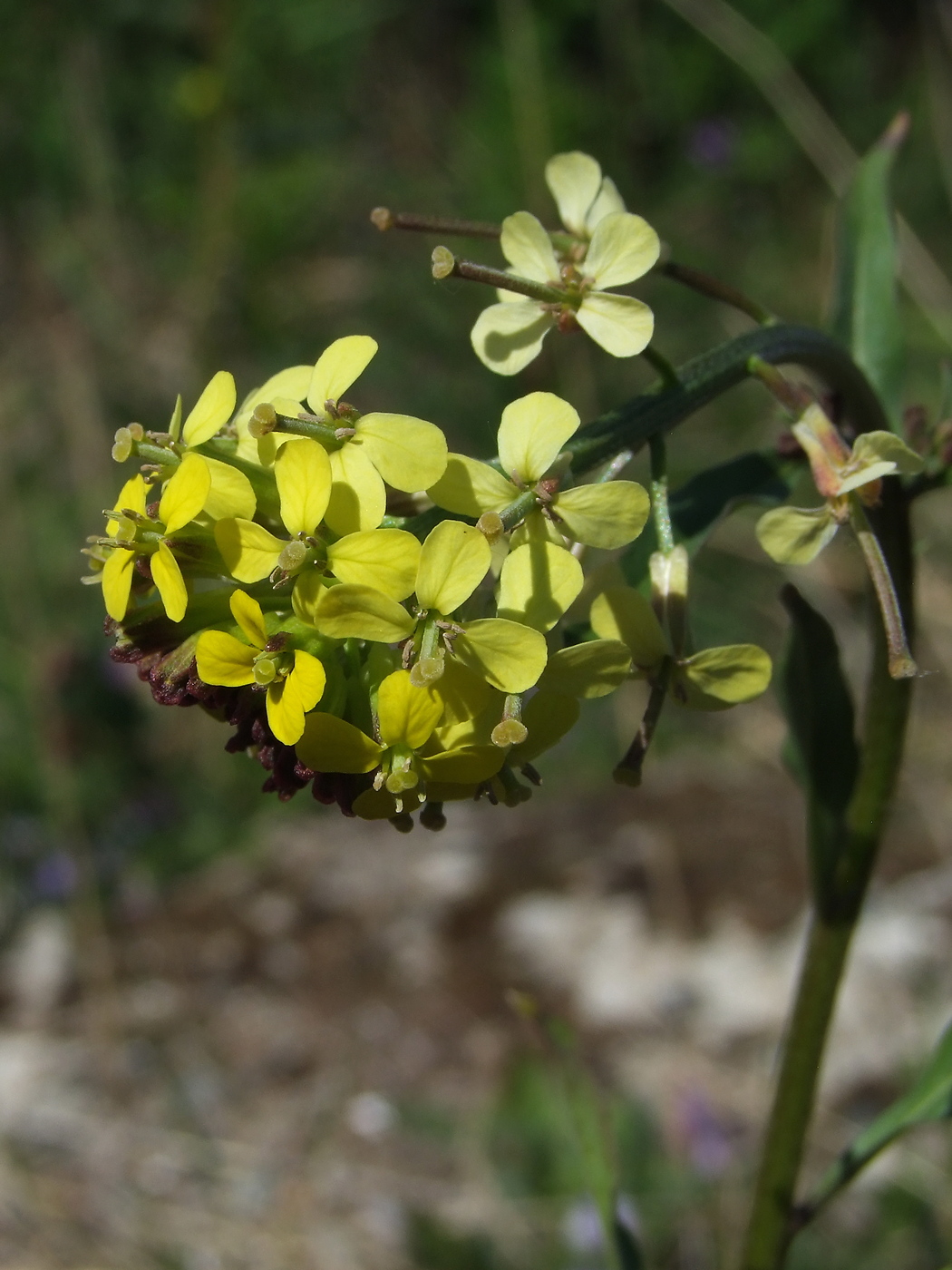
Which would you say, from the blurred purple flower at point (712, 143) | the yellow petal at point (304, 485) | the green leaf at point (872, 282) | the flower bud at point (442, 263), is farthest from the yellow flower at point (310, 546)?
the blurred purple flower at point (712, 143)

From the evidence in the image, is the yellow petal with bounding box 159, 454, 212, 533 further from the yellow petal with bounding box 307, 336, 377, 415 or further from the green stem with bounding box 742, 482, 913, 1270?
the green stem with bounding box 742, 482, 913, 1270

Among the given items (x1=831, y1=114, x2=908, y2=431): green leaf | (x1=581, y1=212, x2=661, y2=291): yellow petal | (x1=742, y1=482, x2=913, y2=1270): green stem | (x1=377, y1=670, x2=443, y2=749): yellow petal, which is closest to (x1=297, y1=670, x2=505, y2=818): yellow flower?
(x1=377, y1=670, x2=443, y2=749): yellow petal

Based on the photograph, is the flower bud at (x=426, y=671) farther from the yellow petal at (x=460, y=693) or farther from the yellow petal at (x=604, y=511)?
the yellow petal at (x=604, y=511)

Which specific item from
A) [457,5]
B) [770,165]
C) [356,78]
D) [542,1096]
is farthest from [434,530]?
[457,5]

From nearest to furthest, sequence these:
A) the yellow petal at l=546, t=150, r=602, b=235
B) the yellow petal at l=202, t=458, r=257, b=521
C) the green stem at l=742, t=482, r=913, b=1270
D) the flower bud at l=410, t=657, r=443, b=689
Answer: the flower bud at l=410, t=657, r=443, b=689 < the yellow petal at l=202, t=458, r=257, b=521 < the yellow petal at l=546, t=150, r=602, b=235 < the green stem at l=742, t=482, r=913, b=1270

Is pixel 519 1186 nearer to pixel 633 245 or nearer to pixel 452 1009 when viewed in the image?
pixel 452 1009

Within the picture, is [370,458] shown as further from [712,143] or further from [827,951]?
[712,143]

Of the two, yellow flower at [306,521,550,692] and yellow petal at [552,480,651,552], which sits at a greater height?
yellow petal at [552,480,651,552]
